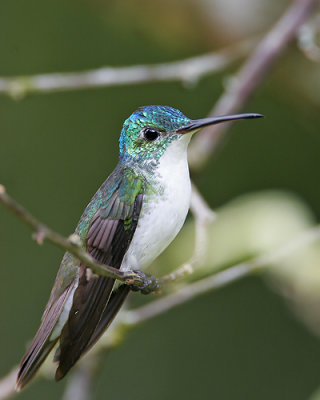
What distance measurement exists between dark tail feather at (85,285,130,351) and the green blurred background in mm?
3031

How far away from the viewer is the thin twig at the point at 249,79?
273 cm

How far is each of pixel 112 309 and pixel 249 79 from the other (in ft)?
5.16

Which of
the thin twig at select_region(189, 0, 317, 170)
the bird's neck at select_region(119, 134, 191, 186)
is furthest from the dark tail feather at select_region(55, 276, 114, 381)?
the thin twig at select_region(189, 0, 317, 170)

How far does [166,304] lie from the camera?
7.84 feet

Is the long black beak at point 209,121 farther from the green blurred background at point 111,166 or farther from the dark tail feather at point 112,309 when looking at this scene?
the green blurred background at point 111,166

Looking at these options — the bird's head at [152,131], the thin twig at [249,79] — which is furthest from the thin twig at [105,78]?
the bird's head at [152,131]

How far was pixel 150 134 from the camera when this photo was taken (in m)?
1.68

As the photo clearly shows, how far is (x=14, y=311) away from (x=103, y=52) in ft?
7.47

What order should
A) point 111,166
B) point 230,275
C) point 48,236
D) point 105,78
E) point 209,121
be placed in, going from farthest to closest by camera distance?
1. point 111,166
2. point 105,78
3. point 230,275
4. point 209,121
5. point 48,236

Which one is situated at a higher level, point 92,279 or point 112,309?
point 92,279

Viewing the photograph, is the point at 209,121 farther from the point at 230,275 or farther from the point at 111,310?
the point at 230,275

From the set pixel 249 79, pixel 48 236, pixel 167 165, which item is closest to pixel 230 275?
pixel 167 165

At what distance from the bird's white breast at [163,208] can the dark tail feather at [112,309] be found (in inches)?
4.9

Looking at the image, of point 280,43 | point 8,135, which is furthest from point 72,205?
point 280,43
